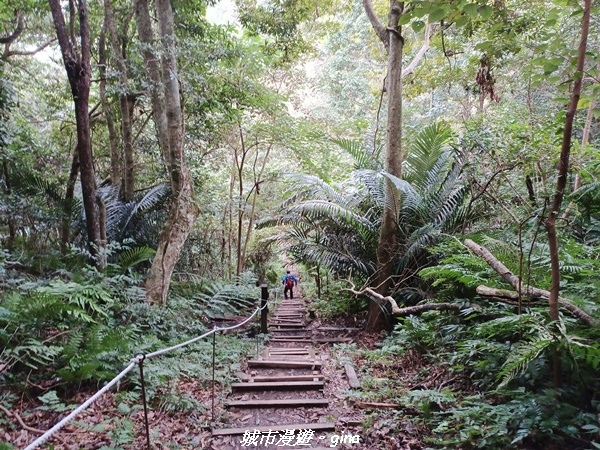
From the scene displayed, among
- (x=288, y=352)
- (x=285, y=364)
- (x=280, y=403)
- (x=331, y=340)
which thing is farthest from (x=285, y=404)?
(x=331, y=340)

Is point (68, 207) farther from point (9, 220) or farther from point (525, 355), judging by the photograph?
point (525, 355)

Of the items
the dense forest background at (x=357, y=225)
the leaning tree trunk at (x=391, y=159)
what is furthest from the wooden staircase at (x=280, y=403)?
the leaning tree trunk at (x=391, y=159)

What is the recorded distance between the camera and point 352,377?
3814mm

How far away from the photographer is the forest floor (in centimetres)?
246

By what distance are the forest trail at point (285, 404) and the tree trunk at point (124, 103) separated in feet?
13.4

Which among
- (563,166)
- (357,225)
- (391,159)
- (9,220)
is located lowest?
(563,166)

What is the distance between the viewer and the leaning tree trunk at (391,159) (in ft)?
18.1

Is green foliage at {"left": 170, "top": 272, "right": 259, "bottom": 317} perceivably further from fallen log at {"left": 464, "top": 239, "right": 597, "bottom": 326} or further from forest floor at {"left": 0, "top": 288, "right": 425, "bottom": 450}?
fallen log at {"left": 464, "top": 239, "right": 597, "bottom": 326}

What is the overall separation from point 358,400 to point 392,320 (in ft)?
9.02

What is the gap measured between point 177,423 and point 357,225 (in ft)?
13.9

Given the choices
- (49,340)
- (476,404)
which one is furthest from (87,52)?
(476,404)

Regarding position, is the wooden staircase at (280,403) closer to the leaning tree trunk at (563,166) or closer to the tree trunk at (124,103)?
the leaning tree trunk at (563,166)

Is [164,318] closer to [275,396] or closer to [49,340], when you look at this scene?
[49,340]

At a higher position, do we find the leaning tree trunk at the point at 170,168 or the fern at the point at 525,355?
the leaning tree trunk at the point at 170,168
